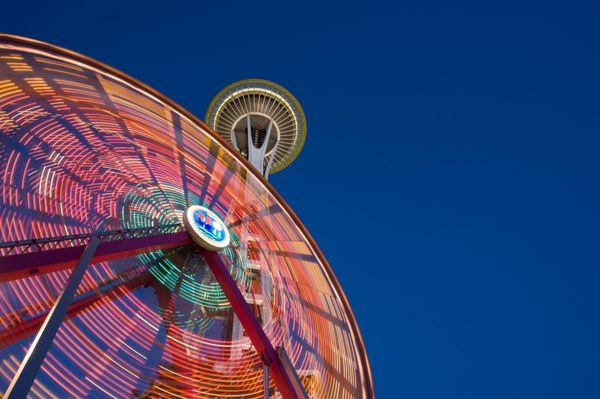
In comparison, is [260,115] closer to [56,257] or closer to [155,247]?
[155,247]

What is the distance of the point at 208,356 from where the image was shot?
313 inches

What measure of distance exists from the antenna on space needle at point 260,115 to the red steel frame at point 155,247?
89.3ft

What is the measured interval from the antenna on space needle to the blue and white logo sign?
84.1 ft

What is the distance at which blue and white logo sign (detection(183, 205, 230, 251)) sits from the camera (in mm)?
7500

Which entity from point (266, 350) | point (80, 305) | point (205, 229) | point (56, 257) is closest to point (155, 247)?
point (205, 229)

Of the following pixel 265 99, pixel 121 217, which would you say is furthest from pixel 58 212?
pixel 265 99

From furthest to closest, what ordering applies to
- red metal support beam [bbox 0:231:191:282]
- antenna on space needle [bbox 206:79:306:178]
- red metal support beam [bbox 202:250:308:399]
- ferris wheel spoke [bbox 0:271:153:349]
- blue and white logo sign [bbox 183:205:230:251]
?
1. antenna on space needle [bbox 206:79:306:178]
2. blue and white logo sign [bbox 183:205:230:251]
3. ferris wheel spoke [bbox 0:271:153:349]
4. red metal support beam [bbox 202:250:308:399]
5. red metal support beam [bbox 0:231:191:282]

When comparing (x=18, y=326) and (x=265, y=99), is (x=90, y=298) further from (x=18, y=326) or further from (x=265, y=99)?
(x=265, y=99)

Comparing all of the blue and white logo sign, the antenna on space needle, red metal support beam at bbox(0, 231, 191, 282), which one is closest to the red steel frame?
red metal support beam at bbox(0, 231, 191, 282)

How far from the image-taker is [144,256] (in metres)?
8.62

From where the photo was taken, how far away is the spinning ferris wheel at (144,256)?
17.7 ft

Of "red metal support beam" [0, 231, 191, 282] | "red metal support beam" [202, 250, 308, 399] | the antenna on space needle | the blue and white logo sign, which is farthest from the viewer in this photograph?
the antenna on space needle

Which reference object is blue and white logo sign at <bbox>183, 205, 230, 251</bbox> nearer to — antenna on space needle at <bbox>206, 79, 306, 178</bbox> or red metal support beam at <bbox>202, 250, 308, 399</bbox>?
red metal support beam at <bbox>202, 250, 308, 399</bbox>

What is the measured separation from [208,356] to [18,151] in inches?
187
